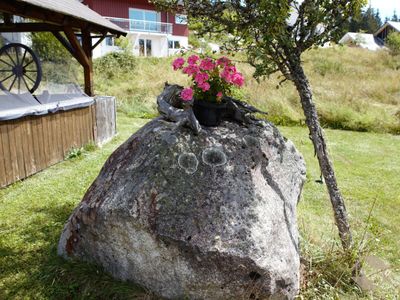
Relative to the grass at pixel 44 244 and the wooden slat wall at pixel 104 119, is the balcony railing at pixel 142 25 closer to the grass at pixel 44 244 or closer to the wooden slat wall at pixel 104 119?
the wooden slat wall at pixel 104 119

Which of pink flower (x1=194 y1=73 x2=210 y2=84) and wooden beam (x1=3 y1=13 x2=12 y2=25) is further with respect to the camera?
wooden beam (x1=3 y1=13 x2=12 y2=25)

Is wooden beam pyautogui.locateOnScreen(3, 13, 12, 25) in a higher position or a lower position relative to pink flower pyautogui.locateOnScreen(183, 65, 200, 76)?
higher

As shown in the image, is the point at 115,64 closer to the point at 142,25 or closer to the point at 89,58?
the point at 142,25

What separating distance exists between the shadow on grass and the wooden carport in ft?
12.6

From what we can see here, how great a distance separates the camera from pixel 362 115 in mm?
14070

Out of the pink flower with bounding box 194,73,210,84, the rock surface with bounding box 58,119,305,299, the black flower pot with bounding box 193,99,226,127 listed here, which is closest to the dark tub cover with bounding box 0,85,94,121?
the rock surface with bounding box 58,119,305,299

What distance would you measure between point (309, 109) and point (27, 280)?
3.38m

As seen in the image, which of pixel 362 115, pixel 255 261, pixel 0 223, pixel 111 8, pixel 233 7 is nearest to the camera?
pixel 255 261

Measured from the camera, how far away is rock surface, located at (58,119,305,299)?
9.65 ft

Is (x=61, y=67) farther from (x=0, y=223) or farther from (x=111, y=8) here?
(x=111, y=8)

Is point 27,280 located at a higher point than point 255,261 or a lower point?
lower

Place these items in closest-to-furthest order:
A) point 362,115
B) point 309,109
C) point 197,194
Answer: point 197,194, point 309,109, point 362,115

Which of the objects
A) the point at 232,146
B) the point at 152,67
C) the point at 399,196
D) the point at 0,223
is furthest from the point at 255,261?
the point at 152,67

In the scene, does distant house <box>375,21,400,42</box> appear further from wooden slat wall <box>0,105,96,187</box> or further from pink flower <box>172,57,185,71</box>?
pink flower <box>172,57,185,71</box>
